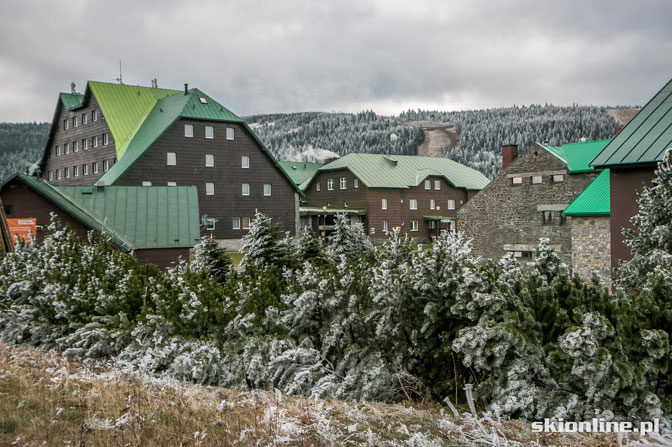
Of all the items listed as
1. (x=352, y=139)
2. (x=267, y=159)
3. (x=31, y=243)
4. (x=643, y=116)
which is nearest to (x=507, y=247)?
(x=643, y=116)

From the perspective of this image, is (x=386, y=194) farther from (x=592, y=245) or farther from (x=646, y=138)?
(x=646, y=138)

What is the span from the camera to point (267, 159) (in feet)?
175

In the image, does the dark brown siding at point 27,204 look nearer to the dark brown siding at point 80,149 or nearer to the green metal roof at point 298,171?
the dark brown siding at point 80,149

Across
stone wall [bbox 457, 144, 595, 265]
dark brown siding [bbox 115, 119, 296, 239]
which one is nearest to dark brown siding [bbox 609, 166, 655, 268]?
stone wall [bbox 457, 144, 595, 265]

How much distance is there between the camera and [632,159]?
58.3 ft

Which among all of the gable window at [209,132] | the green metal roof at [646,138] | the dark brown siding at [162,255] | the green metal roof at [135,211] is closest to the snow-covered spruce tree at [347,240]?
the green metal roof at [135,211]

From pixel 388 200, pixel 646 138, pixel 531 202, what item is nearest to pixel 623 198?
pixel 646 138

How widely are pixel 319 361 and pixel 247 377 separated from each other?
105 cm

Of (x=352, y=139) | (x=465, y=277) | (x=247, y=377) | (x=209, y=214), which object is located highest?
(x=352, y=139)

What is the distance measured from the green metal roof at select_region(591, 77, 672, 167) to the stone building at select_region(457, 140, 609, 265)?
49.5 ft

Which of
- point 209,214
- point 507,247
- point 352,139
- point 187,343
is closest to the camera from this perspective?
point 187,343

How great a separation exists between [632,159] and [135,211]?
1926cm

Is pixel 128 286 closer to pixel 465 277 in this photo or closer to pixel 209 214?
pixel 465 277

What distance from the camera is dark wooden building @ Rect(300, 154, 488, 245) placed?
62375mm
